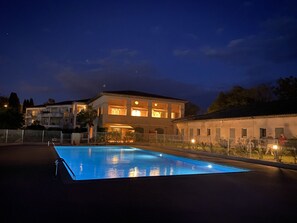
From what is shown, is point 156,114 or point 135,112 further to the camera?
point 156,114

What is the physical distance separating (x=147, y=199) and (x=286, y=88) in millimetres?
38146

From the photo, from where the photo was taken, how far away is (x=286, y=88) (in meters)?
37.7

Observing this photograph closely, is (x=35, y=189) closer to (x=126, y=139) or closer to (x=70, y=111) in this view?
(x=126, y=139)

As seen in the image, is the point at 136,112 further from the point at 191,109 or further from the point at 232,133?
the point at 191,109

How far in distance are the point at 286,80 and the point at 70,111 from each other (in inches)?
1590

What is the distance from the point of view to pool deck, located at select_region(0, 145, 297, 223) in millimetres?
4770

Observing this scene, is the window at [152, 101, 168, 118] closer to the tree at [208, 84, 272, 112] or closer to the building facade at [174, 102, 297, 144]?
the tree at [208, 84, 272, 112]

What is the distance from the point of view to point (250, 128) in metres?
23.8

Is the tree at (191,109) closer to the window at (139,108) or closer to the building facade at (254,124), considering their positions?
the window at (139,108)

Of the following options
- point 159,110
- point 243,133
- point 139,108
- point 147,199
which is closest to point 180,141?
point 243,133

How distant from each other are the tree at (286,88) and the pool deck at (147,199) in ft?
106

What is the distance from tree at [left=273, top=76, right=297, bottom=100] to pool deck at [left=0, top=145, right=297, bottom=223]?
3243cm

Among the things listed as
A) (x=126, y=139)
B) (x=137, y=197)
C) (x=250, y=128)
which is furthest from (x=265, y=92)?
(x=137, y=197)

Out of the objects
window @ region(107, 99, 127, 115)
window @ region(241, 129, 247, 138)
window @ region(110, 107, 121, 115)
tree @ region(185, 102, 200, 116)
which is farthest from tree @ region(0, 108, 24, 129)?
tree @ region(185, 102, 200, 116)
